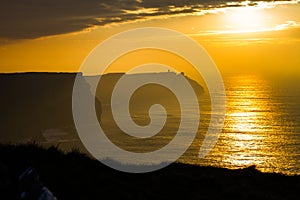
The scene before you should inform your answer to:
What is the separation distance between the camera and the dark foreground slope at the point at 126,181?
39.7 ft

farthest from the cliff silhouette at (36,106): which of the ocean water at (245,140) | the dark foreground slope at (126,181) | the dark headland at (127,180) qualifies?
the dark foreground slope at (126,181)

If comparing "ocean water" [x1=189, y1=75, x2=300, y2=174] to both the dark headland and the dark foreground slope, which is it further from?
the dark foreground slope

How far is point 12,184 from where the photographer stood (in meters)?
11.2

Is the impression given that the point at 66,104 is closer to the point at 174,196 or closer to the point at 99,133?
the point at 99,133

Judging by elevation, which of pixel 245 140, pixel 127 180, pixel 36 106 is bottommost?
pixel 36 106

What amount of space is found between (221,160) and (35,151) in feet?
215

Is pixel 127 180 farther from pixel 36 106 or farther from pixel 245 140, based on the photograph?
pixel 36 106

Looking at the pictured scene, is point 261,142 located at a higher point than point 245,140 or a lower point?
higher

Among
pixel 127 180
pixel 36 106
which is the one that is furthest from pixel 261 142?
pixel 127 180

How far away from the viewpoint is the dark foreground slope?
1209 centimetres

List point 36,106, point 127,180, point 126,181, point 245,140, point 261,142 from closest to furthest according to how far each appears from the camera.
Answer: point 126,181 → point 127,180 → point 261,142 → point 245,140 → point 36,106

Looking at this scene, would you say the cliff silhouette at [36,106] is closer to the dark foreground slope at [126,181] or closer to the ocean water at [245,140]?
the ocean water at [245,140]

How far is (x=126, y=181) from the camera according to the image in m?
14.0

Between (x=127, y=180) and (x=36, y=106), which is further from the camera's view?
(x=36, y=106)
